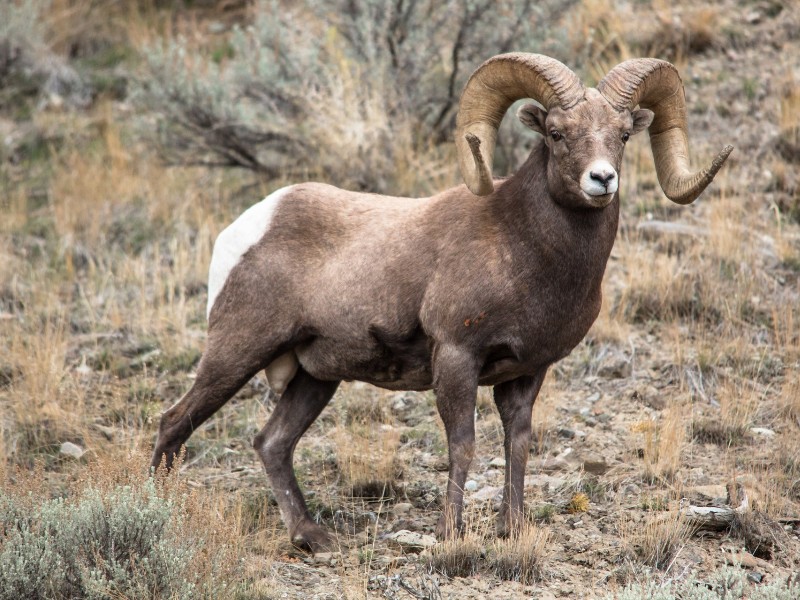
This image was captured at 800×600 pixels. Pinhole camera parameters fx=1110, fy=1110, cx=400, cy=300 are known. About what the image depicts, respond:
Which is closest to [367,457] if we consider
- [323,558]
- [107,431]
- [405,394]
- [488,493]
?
[488,493]

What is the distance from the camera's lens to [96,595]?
13.8 ft

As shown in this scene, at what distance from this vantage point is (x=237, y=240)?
5816 mm

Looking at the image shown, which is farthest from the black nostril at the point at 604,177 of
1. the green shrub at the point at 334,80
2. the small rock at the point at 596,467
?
the green shrub at the point at 334,80

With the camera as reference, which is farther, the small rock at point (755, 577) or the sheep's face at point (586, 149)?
the small rock at point (755, 577)

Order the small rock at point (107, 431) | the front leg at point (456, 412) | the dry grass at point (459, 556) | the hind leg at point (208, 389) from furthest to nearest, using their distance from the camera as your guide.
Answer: the small rock at point (107, 431)
the hind leg at point (208, 389)
the front leg at point (456, 412)
the dry grass at point (459, 556)

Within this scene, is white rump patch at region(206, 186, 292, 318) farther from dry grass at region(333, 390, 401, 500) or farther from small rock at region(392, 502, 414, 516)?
small rock at region(392, 502, 414, 516)

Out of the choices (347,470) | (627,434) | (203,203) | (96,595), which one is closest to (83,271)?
(203,203)

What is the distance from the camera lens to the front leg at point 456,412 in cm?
510

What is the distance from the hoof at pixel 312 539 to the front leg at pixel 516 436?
88 cm

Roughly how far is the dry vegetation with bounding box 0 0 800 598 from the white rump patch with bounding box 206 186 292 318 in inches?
39.7

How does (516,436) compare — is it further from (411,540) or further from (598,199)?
(598,199)

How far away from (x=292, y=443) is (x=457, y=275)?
149 centimetres

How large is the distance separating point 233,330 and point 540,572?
1.97m

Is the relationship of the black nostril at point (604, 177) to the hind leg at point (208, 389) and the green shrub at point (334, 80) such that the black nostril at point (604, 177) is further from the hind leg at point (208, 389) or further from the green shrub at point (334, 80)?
the green shrub at point (334, 80)
